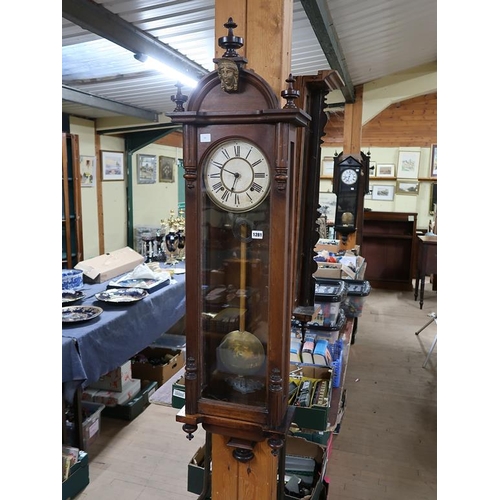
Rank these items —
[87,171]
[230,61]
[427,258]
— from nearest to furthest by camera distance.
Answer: [230,61]
[87,171]
[427,258]

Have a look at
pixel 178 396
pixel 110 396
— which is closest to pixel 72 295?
pixel 110 396

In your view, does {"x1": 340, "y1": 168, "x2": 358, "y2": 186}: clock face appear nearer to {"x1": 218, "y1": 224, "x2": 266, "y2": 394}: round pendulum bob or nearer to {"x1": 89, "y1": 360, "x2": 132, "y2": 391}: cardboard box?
{"x1": 89, "y1": 360, "x2": 132, "y2": 391}: cardboard box

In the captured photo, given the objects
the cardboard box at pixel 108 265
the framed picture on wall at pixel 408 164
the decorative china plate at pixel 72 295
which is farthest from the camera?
the framed picture on wall at pixel 408 164

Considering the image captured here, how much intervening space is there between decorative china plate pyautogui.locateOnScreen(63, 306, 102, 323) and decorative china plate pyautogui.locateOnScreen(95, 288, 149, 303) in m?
0.19

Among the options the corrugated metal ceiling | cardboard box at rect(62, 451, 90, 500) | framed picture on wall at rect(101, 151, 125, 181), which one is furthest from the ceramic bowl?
framed picture on wall at rect(101, 151, 125, 181)

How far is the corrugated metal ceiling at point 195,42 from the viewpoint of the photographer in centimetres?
Result: 273

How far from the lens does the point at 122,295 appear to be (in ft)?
11.4

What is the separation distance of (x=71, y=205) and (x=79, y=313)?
2.95 meters

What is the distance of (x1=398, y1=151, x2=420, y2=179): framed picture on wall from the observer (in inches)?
360

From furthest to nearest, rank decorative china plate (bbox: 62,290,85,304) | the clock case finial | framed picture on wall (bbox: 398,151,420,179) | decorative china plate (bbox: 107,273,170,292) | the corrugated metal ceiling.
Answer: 1. framed picture on wall (bbox: 398,151,420,179)
2. decorative china plate (bbox: 107,273,170,292)
3. decorative china plate (bbox: 62,290,85,304)
4. the corrugated metal ceiling
5. the clock case finial

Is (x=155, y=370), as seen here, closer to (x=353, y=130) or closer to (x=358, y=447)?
(x=358, y=447)

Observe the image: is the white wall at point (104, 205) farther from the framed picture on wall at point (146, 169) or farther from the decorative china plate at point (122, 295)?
the decorative china plate at point (122, 295)

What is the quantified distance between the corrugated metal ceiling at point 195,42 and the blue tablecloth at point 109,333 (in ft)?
6.08

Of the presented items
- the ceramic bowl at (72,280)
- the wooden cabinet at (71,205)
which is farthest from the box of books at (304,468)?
the wooden cabinet at (71,205)
